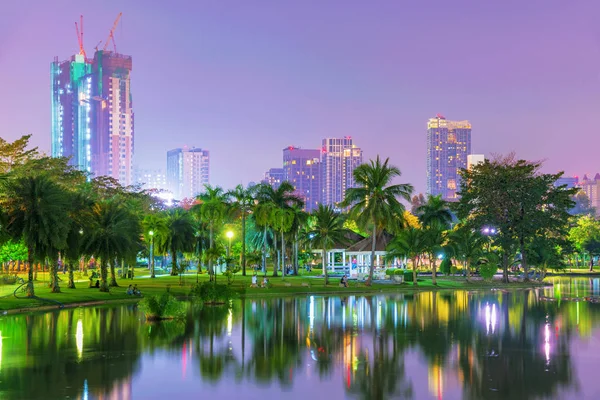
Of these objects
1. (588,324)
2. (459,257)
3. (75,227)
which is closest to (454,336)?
(588,324)

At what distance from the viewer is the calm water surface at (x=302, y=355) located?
19906mm

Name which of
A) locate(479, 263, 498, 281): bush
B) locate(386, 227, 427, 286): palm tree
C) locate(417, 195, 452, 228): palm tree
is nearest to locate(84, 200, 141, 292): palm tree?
locate(386, 227, 427, 286): palm tree

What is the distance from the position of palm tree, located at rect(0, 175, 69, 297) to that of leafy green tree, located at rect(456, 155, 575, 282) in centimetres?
5162

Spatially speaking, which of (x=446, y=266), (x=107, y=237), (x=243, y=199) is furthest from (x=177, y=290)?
(x=446, y=266)

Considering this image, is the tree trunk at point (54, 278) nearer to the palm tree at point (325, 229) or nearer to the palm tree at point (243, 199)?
the palm tree at point (325, 229)

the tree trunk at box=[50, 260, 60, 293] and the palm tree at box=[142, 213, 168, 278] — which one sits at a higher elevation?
the palm tree at box=[142, 213, 168, 278]

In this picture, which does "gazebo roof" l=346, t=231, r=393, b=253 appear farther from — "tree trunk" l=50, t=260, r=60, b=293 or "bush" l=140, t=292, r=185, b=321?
"bush" l=140, t=292, r=185, b=321

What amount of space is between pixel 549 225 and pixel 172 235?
4101 centimetres

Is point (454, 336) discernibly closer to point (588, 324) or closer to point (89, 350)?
point (588, 324)

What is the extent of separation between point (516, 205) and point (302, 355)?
63.0m

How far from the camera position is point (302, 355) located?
25906 millimetres

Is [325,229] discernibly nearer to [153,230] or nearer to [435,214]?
[153,230]

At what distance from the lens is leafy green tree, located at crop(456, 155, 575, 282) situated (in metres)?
83.7

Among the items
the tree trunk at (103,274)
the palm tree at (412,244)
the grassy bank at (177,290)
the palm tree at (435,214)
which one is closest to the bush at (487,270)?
the grassy bank at (177,290)
